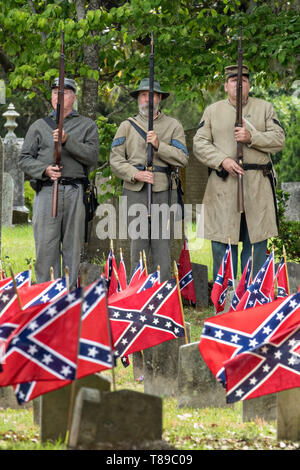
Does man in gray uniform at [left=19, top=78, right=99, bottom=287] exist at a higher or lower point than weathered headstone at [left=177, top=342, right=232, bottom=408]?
higher

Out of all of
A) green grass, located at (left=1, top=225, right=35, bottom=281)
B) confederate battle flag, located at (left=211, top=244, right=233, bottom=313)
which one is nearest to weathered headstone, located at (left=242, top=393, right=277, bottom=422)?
confederate battle flag, located at (left=211, top=244, right=233, bottom=313)

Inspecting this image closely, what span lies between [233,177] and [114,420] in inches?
165

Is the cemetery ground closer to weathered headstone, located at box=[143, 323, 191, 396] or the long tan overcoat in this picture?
weathered headstone, located at box=[143, 323, 191, 396]

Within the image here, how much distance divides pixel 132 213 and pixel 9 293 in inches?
106

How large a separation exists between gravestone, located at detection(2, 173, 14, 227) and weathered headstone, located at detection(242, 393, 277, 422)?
11504 millimetres

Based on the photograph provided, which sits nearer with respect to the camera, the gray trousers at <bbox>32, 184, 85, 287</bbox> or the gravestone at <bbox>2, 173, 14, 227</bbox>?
the gray trousers at <bbox>32, 184, 85, 287</bbox>

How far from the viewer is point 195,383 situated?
18.9 ft

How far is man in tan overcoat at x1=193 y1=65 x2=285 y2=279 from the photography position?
8164mm

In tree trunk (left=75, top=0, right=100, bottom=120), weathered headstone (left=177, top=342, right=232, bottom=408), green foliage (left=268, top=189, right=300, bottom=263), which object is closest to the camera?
weathered headstone (left=177, top=342, right=232, bottom=408)

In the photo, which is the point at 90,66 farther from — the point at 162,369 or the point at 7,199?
the point at 7,199

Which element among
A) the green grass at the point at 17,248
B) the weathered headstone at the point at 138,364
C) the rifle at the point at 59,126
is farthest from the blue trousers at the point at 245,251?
the green grass at the point at 17,248

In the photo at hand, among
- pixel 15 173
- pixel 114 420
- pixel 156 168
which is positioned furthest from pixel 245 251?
pixel 15 173
